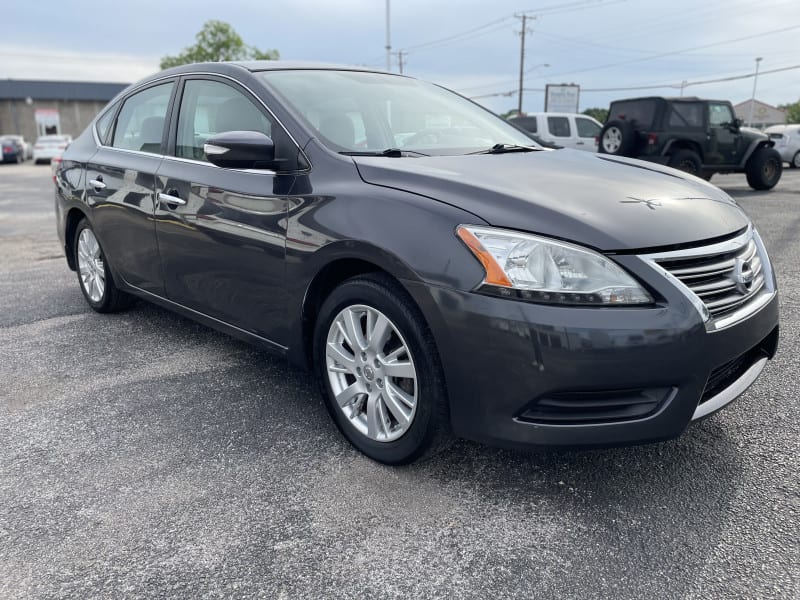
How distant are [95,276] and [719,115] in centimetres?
1243

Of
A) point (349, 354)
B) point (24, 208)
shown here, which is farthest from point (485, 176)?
point (24, 208)

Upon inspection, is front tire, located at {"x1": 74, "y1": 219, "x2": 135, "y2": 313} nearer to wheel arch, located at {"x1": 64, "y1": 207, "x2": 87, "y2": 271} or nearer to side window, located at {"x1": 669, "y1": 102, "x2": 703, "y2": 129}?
wheel arch, located at {"x1": 64, "y1": 207, "x2": 87, "y2": 271}

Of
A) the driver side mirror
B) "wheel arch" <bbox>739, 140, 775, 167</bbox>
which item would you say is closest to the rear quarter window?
"wheel arch" <bbox>739, 140, 775, 167</bbox>

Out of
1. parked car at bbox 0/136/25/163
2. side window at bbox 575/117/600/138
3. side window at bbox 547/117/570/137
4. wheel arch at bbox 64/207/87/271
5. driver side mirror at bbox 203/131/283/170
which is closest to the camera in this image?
driver side mirror at bbox 203/131/283/170

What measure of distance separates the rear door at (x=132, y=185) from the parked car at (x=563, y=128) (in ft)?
43.0

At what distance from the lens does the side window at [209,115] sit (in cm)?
316

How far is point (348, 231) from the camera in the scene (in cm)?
252

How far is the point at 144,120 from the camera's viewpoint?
13.2ft

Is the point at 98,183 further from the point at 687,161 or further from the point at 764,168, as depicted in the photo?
the point at 764,168

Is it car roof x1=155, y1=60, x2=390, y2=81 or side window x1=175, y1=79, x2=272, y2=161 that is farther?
car roof x1=155, y1=60, x2=390, y2=81

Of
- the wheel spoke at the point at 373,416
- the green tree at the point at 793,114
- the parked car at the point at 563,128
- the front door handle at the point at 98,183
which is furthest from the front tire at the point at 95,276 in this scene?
the green tree at the point at 793,114

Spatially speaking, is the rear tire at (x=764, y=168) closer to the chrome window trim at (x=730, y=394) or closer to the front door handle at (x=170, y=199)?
the chrome window trim at (x=730, y=394)

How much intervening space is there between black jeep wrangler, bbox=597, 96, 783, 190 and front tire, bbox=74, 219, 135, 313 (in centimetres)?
1075

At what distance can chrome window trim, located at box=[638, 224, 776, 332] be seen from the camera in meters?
2.15
